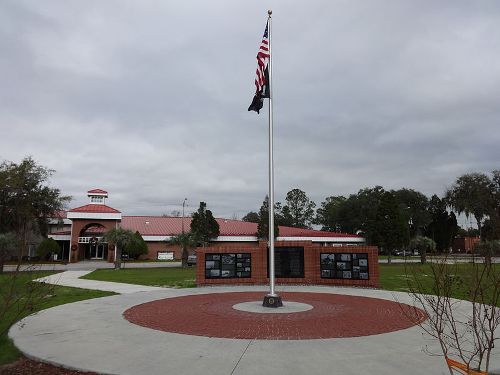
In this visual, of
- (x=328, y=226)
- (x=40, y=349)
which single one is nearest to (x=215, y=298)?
(x=40, y=349)

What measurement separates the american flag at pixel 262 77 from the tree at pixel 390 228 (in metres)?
41.4

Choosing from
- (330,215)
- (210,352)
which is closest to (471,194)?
(330,215)

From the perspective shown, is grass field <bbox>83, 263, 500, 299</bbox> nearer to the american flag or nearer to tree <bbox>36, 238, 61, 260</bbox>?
the american flag

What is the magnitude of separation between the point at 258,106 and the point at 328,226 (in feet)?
308

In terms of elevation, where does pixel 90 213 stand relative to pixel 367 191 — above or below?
below

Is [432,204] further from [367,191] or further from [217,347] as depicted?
[217,347]

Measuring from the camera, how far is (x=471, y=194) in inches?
2680

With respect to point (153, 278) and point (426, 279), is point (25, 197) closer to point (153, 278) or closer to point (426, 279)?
point (153, 278)

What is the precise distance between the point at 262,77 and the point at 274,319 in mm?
7378

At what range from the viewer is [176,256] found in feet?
207

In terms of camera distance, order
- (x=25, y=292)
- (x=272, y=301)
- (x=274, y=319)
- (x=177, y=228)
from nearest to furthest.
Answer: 1. (x=25, y=292)
2. (x=274, y=319)
3. (x=272, y=301)
4. (x=177, y=228)

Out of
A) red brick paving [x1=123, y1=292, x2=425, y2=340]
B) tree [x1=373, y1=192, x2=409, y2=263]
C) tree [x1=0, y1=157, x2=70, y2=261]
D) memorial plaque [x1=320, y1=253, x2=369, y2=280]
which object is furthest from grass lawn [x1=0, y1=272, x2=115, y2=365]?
tree [x1=373, y1=192, x2=409, y2=263]

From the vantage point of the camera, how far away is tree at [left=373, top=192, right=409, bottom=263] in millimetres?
51250

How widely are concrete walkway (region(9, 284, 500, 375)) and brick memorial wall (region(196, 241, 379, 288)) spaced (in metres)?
10.5
